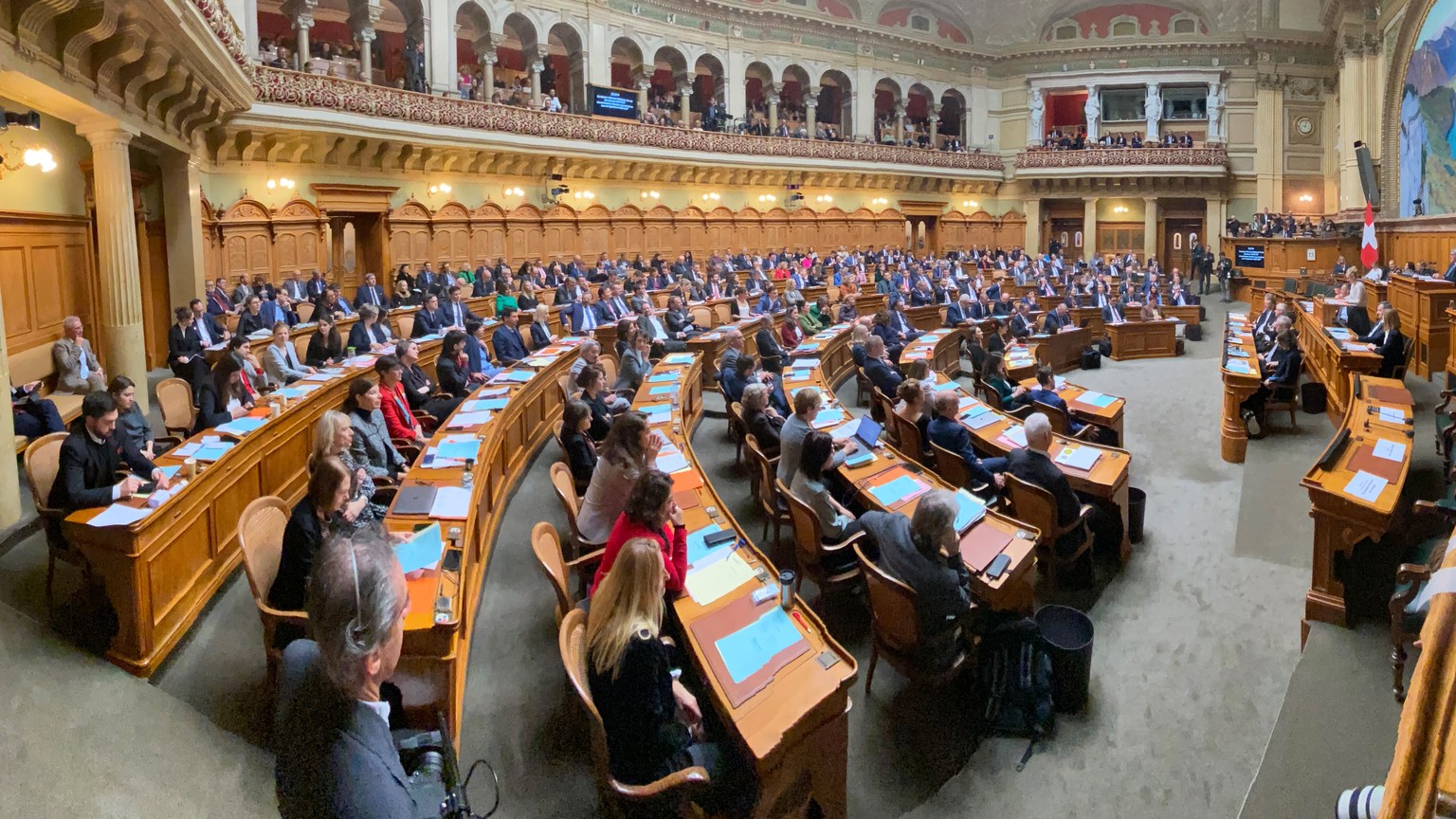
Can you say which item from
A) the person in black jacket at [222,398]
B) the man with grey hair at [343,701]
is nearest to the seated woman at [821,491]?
the man with grey hair at [343,701]

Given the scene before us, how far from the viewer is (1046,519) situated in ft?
17.8

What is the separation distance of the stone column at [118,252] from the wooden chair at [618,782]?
833 centimetres

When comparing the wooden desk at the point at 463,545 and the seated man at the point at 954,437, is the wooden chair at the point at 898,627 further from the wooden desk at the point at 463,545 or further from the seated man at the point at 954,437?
the seated man at the point at 954,437

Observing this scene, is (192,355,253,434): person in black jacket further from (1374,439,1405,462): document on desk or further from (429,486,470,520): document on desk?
(1374,439,1405,462): document on desk

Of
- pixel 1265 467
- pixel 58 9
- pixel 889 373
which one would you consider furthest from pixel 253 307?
pixel 1265 467

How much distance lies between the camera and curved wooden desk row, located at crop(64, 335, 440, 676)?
3.85 meters

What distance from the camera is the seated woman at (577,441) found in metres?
5.64

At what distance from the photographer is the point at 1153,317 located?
50.5 feet

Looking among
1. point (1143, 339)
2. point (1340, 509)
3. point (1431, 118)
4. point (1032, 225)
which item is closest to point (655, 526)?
point (1340, 509)

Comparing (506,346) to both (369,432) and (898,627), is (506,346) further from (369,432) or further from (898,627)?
(898,627)

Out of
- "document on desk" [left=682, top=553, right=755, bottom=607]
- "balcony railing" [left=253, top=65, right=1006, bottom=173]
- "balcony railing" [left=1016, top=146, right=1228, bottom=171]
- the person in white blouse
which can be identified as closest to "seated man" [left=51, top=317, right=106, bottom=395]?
the person in white blouse

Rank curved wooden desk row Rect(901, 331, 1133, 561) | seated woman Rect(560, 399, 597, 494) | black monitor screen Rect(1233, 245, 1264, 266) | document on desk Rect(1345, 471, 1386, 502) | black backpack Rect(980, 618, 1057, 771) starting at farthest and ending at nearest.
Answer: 1. black monitor screen Rect(1233, 245, 1264, 266)
2. curved wooden desk row Rect(901, 331, 1133, 561)
3. seated woman Rect(560, 399, 597, 494)
4. document on desk Rect(1345, 471, 1386, 502)
5. black backpack Rect(980, 618, 1057, 771)

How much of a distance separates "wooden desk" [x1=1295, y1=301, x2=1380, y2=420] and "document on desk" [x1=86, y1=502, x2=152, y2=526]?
394 inches

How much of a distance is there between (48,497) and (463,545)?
7.34ft
